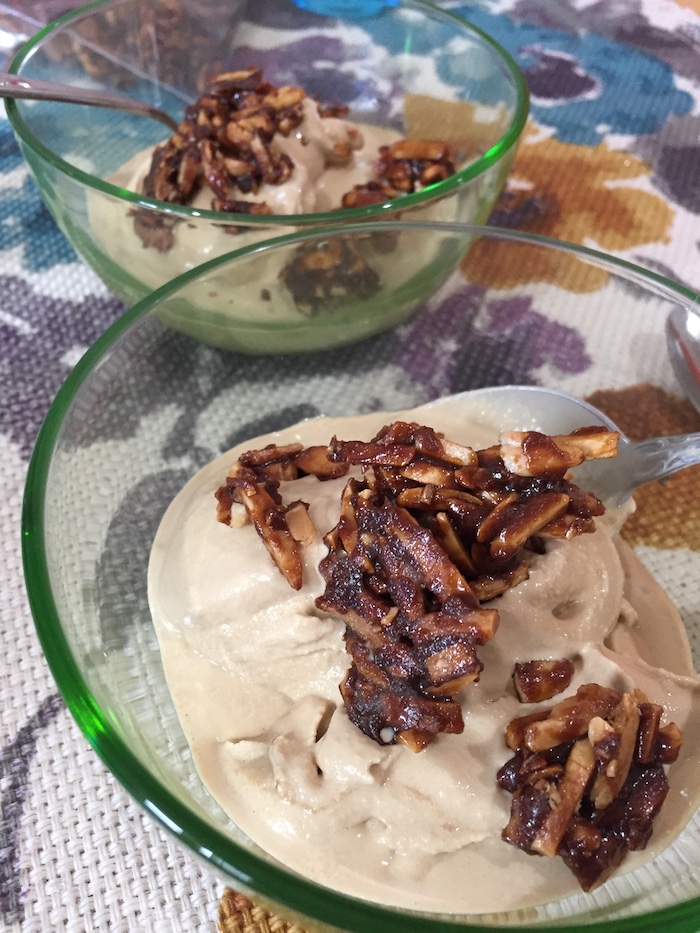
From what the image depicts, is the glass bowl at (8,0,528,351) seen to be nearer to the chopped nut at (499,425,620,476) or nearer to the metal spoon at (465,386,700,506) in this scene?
the metal spoon at (465,386,700,506)

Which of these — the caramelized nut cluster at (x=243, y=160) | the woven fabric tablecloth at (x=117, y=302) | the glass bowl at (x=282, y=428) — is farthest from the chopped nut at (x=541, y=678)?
the caramelized nut cluster at (x=243, y=160)

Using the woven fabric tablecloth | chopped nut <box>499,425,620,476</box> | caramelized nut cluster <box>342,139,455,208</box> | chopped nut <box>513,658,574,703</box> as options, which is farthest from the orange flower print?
chopped nut <box>513,658,574,703</box>

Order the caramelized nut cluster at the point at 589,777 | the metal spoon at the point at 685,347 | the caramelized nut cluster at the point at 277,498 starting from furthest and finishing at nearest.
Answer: the metal spoon at the point at 685,347 < the caramelized nut cluster at the point at 277,498 < the caramelized nut cluster at the point at 589,777

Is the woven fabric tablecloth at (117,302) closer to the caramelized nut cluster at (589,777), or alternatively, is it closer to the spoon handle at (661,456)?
the spoon handle at (661,456)

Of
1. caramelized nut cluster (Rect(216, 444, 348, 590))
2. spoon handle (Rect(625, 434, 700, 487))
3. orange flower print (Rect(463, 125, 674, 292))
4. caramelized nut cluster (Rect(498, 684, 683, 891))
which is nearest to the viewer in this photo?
caramelized nut cluster (Rect(498, 684, 683, 891))

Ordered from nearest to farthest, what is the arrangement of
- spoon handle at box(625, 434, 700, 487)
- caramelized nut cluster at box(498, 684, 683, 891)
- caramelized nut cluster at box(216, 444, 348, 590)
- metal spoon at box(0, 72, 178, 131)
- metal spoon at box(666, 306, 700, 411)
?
caramelized nut cluster at box(498, 684, 683, 891)
caramelized nut cluster at box(216, 444, 348, 590)
spoon handle at box(625, 434, 700, 487)
metal spoon at box(666, 306, 700, 411)
metal spoon at box(0, 72, 178, 131)

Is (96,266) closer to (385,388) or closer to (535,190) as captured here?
(385,388)
